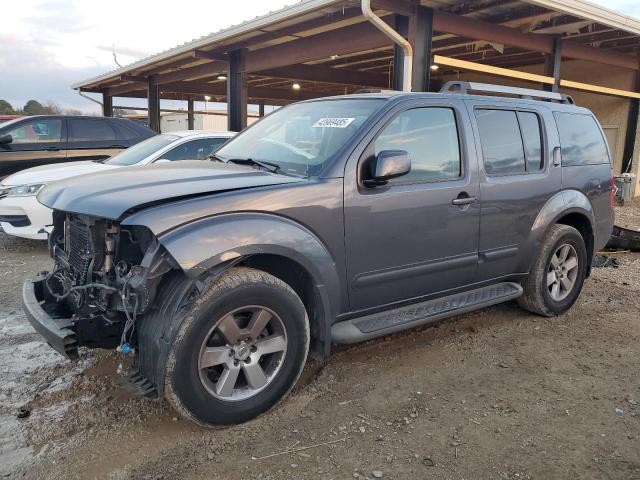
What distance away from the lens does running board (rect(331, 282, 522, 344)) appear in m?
3.37

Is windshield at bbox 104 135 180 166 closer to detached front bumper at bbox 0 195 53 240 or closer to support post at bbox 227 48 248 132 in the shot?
detached front bumper at bbox 0 195 53 240

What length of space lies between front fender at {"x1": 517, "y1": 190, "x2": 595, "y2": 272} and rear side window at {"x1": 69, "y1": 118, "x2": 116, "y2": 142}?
294 inches

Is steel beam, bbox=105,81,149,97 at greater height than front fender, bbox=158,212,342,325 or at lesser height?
greater

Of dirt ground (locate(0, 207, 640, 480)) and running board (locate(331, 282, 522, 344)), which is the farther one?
running board (locate(331, 282, 522, 344))

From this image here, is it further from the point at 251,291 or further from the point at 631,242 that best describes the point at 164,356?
the point at 631,242

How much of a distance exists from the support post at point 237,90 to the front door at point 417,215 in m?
8.91

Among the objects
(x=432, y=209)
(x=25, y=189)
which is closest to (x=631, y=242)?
(x=432, y=209)

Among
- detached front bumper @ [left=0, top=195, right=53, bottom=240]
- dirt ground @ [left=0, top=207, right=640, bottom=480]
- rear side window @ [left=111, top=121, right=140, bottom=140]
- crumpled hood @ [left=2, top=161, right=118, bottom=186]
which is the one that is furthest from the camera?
rear side window @ [left=111, top=121, right=140, bottom=140]

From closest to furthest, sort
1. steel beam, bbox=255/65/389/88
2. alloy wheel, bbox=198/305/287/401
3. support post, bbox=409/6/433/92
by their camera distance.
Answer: alloy wheel, bbox=198/305/287/401 → support post, bbox=409/6/433/92 → steel beam, bbox=255/65/389/88

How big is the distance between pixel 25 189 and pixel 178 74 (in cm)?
993

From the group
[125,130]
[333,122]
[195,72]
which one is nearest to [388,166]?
[333,122]

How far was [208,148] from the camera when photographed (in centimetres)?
735

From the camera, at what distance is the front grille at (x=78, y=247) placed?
3070mm

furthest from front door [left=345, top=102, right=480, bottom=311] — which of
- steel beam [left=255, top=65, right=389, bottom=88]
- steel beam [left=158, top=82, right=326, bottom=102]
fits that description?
steel beam [left=158, top=82, right=326, bottom=102]
